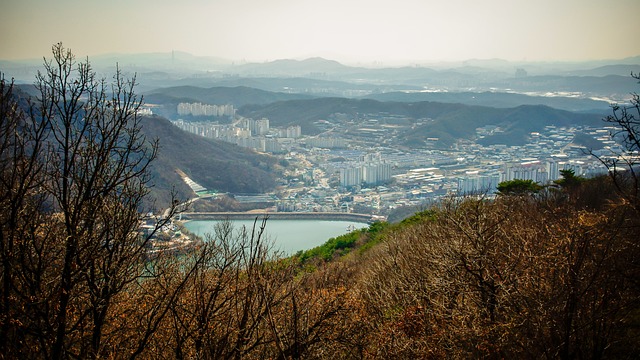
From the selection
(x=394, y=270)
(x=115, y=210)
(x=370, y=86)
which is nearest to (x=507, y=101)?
(x=370, y=86)

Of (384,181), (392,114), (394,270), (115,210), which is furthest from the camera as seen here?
(392,114)

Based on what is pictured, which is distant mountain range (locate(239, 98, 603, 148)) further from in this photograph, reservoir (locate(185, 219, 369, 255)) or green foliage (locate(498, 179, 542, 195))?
green foliage (locate(498, 179, 542, 195))

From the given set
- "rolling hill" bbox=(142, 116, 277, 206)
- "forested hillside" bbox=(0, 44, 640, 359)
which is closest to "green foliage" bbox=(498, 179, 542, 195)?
"forested hillside" bbox=(0, 44, 640, 359)

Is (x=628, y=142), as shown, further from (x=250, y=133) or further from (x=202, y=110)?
(x=202, y=110)

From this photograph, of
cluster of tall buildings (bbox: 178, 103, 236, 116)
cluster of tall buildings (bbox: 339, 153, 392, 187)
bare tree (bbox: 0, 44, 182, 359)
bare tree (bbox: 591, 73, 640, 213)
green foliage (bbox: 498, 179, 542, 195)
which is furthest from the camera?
cluster of tall buildings (bbox: 178, 103, 236, 116)

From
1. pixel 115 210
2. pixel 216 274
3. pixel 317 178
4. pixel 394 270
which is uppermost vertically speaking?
pixel 115 210

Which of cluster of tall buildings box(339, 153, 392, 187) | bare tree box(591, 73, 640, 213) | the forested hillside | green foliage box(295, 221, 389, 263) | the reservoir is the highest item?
bare tree box(591, 73, 640, 213)

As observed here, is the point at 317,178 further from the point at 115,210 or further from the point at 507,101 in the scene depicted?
the point at 507,101

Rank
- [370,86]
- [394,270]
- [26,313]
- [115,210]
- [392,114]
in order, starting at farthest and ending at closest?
[370,86] < [392,114] < [394,270] < [115,210] < [26,313]
